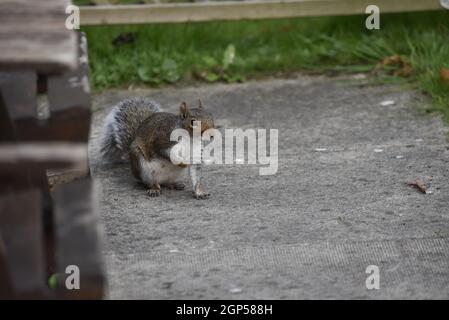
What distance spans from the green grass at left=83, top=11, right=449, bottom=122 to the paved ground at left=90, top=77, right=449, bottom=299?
39 cm

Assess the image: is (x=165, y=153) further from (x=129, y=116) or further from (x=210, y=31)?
(x=210, y=31)

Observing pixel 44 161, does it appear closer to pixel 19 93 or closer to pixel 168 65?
pixel 19 93

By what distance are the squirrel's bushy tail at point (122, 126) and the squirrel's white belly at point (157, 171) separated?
28 cm

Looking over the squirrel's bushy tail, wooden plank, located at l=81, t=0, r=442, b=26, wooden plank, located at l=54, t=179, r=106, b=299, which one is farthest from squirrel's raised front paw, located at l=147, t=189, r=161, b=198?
wooden plank, located at l=81, t=0, r=442, b=26

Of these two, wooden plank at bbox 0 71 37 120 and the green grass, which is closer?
wooden plank at bbox 0 71 37 120

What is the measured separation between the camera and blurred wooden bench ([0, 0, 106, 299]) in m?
3.11

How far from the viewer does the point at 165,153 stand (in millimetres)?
4934

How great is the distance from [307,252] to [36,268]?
1.26 meters

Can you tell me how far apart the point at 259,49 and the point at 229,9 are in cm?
42

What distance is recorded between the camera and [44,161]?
10.2ft

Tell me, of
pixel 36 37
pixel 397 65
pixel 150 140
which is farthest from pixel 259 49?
pixel 36 37

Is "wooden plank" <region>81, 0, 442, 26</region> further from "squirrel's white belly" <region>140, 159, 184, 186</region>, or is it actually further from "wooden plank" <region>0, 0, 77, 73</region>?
"wooden plank" <region>0, 0, 77, 73</region>

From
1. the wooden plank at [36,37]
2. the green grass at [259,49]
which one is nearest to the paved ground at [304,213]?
the green grass at [259,49]

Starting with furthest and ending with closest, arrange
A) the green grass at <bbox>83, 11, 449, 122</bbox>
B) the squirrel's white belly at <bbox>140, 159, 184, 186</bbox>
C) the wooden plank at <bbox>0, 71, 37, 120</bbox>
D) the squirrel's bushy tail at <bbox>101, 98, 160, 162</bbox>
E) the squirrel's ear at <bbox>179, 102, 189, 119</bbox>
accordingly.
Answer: the green grass at <bbox>83, 11, 449, 122</bbox>
the squirrel's bushy tail at <bbox>101, 98, 160, 162</bbox>
the squirrel's white belly at <bbox>140, 159, 184, 186</bbox>
the squirrel's ear at <bbox>179, 102, 189, 119</bbox>
the wooden plank at <bbox>0, 71, 37, 120</bbox>
